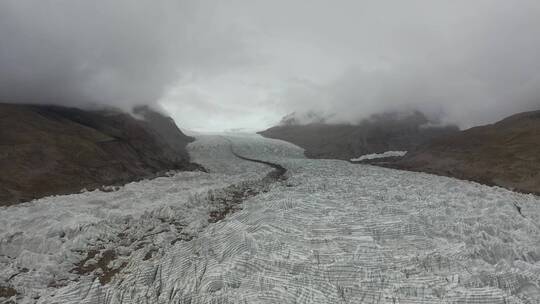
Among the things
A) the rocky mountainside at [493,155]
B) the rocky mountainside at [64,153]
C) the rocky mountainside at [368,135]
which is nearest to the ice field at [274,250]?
the rocky mountainside at [64,153]

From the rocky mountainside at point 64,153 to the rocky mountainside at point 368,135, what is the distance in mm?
32768

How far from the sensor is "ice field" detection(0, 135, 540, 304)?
10562 mm

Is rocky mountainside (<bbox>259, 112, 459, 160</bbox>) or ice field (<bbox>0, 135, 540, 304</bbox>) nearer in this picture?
ice field (<bbox>0, 135, 540, 304</bbox>)

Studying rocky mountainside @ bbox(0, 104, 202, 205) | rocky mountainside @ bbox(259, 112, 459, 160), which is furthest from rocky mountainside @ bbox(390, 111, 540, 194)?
rocky mountainside @ bbox(0, 104, 202, 205)

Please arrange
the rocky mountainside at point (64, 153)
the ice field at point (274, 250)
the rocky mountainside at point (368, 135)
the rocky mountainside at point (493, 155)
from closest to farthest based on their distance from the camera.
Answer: the ice field at point (274, 250), the rocky mountainside at point (64, 153), the rocky mountainside at point (493, 155), the rocky mountainside at point (368, 135)

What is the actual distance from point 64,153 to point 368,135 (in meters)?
55.6

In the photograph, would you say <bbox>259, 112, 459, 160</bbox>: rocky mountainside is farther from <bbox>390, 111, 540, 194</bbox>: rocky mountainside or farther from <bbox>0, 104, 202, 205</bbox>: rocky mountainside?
<bbox>0, 104, 202, 205</bbox>: rocky mountainside

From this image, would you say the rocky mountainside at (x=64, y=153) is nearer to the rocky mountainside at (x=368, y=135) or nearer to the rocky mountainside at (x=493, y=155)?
the rocky mountainside at (x=493, y=155)

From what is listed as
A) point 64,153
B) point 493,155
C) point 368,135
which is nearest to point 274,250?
point 64,153

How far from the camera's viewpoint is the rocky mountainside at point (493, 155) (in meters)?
33.9

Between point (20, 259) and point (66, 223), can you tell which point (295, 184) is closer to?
point (66, 223)

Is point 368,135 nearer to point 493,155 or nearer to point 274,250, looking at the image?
point 493,155

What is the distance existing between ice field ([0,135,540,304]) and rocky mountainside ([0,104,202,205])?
4040mm

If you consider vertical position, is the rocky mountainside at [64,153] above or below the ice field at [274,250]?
above
